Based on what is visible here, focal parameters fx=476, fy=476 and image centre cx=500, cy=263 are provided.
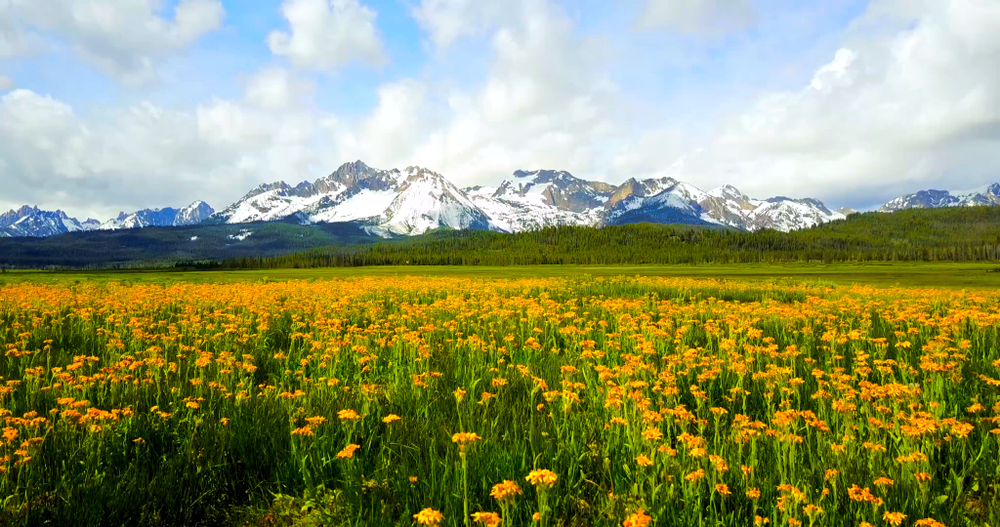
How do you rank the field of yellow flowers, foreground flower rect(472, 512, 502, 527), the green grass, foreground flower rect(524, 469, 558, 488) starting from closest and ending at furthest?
foreground flower rect(472, 512, 502, 527) < foreground flower rect(524, 469, 558, 488) < the field of yellow flowers < the green grass

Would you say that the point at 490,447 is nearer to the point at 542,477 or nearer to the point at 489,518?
the point at 542,477

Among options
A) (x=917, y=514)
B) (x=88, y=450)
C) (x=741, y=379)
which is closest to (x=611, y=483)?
(x=917, y=514)

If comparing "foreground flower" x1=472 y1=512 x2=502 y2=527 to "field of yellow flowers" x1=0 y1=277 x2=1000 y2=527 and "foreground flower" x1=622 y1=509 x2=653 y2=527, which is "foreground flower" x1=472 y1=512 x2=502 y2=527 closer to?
"field of yellow flowers" x1=0 y1=277 x2=1000 y2=527

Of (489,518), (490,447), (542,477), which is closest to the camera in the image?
(489,518)

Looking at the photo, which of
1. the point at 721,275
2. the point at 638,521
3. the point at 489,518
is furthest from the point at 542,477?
the point at 721,275

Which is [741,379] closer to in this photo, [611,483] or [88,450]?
[611,483]

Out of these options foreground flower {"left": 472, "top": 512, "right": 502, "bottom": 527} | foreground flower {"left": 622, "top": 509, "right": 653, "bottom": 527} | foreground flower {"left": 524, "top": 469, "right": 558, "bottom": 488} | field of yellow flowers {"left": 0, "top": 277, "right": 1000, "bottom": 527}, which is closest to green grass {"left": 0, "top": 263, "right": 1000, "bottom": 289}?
field of yellow flowers {"left": 0, "top": 277, "right": 1000, "bottom": 527}

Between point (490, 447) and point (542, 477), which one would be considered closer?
point (542, 477)

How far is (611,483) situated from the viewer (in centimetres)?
425

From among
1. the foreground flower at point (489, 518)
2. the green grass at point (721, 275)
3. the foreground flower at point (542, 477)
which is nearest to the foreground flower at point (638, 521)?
the foreground flower at point (542, 477)

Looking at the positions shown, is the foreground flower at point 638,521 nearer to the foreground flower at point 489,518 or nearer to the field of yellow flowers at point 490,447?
the field of yellow flowers at point 490,447

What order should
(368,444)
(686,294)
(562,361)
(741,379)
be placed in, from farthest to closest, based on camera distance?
1. (686,294)
2. (562,361)
3. (741,379)
4. (368,444)

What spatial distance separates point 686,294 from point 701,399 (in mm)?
16989

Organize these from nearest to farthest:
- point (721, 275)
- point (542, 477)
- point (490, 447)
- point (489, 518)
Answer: point (489, 518) → point (542, 477) → point (490, 447) → point (721, 275)
